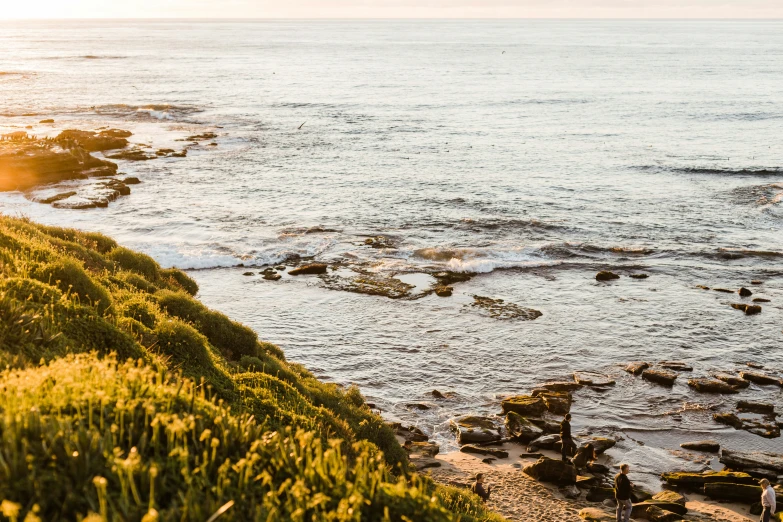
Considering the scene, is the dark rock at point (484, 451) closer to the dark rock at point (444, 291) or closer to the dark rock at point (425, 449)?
the dark rock at point (425, 449)

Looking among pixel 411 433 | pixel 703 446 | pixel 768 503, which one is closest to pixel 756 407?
pixel 703 446

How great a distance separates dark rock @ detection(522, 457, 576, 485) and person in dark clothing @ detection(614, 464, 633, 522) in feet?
9.02

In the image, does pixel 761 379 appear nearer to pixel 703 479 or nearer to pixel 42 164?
pixel 703 479

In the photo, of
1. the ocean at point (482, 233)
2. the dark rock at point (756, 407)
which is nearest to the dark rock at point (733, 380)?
the ocean at point (482, 233)

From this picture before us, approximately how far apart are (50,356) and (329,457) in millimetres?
6297

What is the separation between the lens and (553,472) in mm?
21672

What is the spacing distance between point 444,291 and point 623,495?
20363 millimetres

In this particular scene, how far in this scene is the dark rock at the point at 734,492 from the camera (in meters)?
20.5

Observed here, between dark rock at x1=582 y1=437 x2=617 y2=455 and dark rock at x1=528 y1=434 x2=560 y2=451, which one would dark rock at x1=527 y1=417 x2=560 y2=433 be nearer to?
dark rock at x1=528 y1=434 x2=560 y2=451

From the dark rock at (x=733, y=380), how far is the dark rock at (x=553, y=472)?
10216mm

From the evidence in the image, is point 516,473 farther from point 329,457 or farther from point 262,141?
point 262,141

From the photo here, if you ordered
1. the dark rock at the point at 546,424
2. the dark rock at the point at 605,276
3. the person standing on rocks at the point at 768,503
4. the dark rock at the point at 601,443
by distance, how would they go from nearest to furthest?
1. the person standing on rocks at the point at 768,503
2. the dark rock at the point at 601,443
3. the dark rock at the point at 546,424
4. the dark rock at the point at 605,276

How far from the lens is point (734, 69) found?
165 meters

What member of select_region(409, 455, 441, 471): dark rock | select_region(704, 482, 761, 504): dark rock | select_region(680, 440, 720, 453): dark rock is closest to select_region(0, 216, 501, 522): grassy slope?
select_region(409, 455, 441, 471): dark rock
